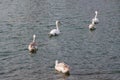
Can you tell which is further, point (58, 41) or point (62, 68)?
point (58, 41)

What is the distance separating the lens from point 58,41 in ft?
149

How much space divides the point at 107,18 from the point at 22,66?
24.7m

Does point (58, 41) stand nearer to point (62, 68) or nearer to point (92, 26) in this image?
point (92, 26)

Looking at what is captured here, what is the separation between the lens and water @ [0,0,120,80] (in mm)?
35438

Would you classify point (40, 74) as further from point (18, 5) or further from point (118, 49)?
point (18, 5)

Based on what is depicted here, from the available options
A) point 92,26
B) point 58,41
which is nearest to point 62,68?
point 58,41

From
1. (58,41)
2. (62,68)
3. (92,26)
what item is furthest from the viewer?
(92,26)

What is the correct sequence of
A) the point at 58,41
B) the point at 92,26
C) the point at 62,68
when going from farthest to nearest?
the point at 92,26
the point at 58,41
the point at 62,68

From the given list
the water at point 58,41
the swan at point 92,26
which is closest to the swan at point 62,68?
the water at point 58,41

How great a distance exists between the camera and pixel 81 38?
46.3 meters

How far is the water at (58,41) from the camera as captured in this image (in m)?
35.4

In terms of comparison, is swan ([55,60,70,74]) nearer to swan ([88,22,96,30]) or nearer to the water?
the water

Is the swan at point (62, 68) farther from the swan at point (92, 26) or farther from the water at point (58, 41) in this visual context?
the swan at point (92, 26)

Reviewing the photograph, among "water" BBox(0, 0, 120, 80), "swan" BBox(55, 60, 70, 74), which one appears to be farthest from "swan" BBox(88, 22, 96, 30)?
"swan" BBox(55, 60, 70, 74)
